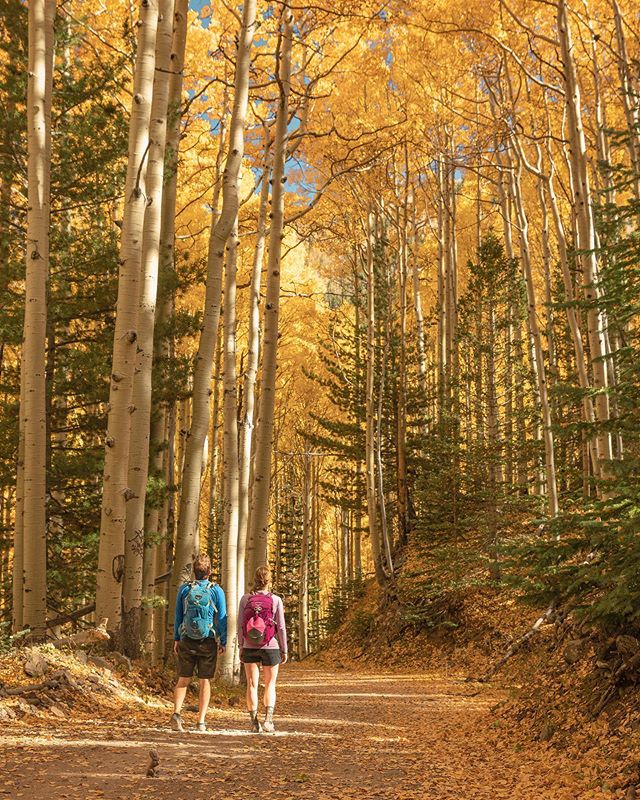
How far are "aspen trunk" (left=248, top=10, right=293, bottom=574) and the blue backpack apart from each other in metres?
3.09

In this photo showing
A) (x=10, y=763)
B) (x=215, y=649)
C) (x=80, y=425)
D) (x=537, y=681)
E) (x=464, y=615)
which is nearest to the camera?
(x=10, y=763)

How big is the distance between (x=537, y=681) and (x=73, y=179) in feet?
29.7

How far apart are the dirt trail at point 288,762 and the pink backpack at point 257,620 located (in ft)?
2.60

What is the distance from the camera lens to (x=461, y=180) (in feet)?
89.1

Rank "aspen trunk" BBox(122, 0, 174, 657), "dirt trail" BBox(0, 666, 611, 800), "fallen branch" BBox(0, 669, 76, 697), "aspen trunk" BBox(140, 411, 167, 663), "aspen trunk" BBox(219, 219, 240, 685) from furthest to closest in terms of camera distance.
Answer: "aspen trunk" BBox(219, 219, 240, 685) → "aspen trunk" BBox(140, 411, 167, 663) → "aspen trunk" BBox(122, 0, 174, 657) → "fallen branch" BBox(0, 669, 76, 697) → "dirt trail" BBox(0, 666, 611, 800)

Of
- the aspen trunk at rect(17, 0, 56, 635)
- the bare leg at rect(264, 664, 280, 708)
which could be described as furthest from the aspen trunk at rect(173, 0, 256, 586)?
the bare leg at rect(264, 664, 280, 708)

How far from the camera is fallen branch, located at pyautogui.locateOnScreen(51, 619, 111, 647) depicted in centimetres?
724

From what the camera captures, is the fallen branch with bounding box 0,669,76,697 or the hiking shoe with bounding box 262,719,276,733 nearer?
the fallen branch with bounding box 0,669,76,697

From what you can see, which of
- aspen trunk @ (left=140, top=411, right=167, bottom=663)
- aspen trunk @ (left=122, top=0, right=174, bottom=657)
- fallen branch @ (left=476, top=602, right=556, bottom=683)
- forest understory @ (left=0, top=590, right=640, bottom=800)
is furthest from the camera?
fallen branch @ (left=476, top=602, right=556, bottom=683)

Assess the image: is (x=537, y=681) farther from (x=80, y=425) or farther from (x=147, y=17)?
(x=147, y=17)

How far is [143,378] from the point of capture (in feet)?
25.8

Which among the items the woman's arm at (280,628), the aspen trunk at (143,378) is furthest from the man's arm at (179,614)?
the aspen trunk at (143,378)

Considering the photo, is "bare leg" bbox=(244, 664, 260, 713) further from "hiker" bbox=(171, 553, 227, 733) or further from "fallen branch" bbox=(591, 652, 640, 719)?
"fallen branch" bbox=(591, 652, 640, 719)

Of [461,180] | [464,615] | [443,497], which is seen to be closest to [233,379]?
[443,497]
